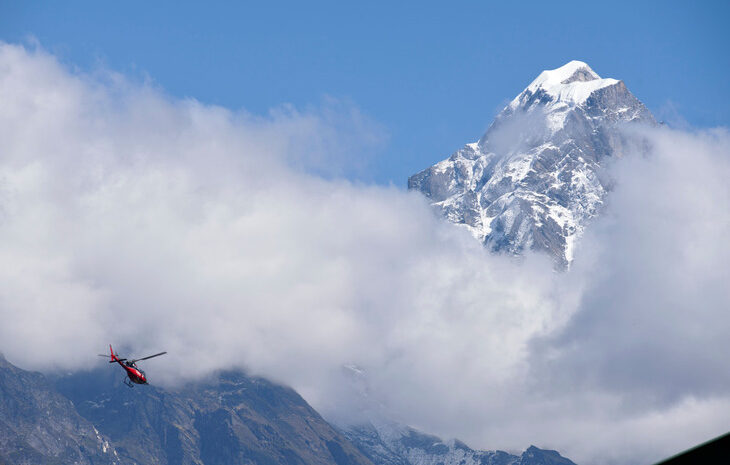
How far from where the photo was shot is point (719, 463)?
1102 inches

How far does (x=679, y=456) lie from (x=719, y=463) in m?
1.33

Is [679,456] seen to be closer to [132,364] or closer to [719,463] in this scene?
[719,463]

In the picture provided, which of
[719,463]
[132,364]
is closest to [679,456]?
[719,463]

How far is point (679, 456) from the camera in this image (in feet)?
90.6

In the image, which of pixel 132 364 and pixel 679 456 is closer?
pixel 679 456

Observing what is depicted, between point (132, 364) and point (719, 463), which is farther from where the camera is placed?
point (132, 364)

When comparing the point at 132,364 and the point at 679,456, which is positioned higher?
the point at 132,364

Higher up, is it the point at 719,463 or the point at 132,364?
the point at 132,364

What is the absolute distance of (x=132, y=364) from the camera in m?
156

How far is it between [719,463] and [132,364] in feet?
448
